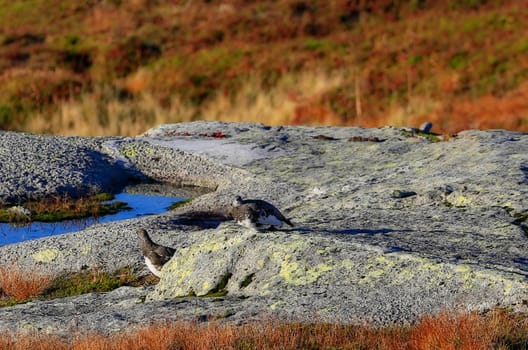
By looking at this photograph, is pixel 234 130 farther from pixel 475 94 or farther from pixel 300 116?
pixel 475 94

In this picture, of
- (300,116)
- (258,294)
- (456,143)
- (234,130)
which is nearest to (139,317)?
(258,294)

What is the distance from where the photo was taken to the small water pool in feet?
76.9

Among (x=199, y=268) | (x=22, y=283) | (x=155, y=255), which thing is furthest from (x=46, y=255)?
(x=199, y=268)

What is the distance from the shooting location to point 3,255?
20.0m

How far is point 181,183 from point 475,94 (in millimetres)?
23265

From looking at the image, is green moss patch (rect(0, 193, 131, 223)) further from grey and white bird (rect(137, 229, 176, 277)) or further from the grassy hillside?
the grassy hillside

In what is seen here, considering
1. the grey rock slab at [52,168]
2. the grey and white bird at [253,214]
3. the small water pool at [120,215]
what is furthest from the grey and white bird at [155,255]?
the grey rock slab at [52,168]

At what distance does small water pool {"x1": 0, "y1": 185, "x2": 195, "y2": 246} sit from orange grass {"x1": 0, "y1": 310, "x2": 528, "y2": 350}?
11.8m

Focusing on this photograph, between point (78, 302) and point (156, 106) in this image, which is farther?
point (156, 106)

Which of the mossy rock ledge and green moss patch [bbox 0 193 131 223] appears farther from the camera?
green moss patch [bbox 0 193 131 223]

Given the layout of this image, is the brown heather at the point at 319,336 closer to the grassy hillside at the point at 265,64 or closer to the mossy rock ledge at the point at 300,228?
the mossy rock ledge at the point at 300,228

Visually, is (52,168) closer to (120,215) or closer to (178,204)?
(120,215)

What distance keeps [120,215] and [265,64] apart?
30.6m

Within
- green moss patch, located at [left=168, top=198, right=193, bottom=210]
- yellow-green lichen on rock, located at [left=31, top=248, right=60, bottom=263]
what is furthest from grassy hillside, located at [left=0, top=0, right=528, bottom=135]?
yellow-green lichen on rock, located at [left=31, top=248, right=60, bottom=263]
